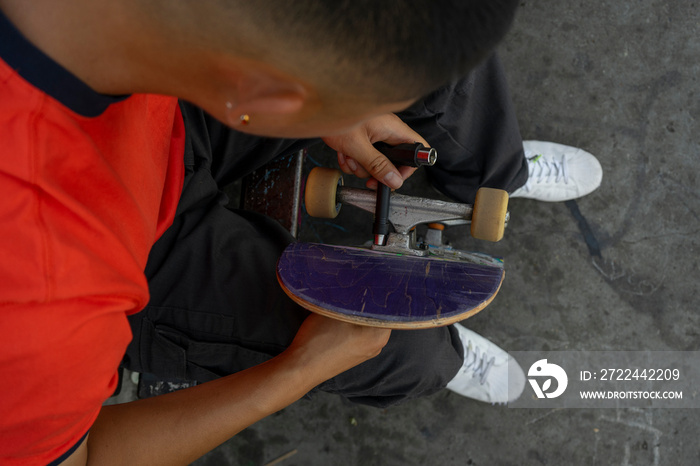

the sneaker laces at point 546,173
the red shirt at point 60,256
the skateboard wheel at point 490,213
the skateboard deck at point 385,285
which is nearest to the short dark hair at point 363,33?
the red shirt at point 60,256

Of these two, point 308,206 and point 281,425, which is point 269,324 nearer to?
point 308,206

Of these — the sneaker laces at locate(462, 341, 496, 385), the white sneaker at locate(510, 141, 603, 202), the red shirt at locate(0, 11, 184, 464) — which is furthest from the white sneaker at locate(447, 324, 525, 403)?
the red shirt at locate(0, 11, 184, 464)

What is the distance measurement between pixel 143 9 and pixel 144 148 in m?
0.40

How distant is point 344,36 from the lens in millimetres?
519

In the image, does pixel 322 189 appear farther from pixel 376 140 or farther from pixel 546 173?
pixel 546 173

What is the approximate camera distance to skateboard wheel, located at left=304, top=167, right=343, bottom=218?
53.1 inches

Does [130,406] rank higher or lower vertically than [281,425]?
higher

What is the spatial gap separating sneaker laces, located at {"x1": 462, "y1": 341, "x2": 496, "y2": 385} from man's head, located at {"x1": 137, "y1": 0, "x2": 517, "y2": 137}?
58.1 inches

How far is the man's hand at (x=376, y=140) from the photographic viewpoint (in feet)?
4.05

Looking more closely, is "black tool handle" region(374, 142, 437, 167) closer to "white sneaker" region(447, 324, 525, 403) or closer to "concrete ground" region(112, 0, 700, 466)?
"concrete ground" region(112, 0, 700, 466)

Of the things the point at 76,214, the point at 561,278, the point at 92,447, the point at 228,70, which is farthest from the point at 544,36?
the point at 92,447

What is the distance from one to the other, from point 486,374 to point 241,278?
1126mm

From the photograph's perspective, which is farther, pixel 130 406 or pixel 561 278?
pixel 561 278

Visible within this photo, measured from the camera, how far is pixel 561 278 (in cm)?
192
